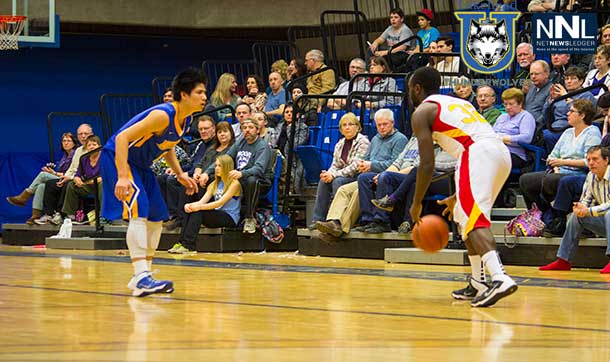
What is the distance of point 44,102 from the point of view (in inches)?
767

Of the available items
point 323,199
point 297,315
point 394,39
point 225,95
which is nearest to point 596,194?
point 323,199

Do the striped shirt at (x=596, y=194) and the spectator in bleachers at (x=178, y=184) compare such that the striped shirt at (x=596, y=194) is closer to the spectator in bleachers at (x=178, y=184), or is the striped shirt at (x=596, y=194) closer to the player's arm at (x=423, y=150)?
the player's arm at (x=423, y=150)

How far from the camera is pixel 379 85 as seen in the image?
44.4ft

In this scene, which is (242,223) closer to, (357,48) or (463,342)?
(357,48)

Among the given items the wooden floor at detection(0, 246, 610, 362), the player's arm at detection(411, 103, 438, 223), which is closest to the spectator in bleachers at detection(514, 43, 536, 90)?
the wooden floor at detection(0, 246, 610, 362)

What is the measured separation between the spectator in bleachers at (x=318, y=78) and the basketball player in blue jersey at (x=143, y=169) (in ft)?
23.6

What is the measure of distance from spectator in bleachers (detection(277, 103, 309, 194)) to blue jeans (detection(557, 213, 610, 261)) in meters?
4.26

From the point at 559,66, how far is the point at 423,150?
5959mm

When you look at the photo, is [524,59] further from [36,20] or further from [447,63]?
[36,20]

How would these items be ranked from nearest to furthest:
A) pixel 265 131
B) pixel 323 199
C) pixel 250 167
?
pixel 323 199 < pixel 250 167 < pixel 265 131

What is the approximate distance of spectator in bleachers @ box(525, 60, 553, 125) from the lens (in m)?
11.7

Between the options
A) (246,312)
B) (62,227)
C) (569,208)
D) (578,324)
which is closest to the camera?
(578,324)

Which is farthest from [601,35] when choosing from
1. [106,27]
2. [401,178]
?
[106,27]

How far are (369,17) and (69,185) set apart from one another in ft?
21.3
